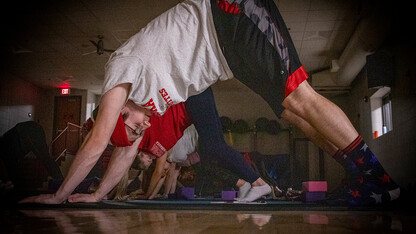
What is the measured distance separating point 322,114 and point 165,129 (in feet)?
3.45

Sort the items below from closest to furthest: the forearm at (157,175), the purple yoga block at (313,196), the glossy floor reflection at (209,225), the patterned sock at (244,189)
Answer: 1. the glossy floor reflection at (209,225)
2. the purple yoga block at (313,196)
3. the patterned sock at (244,189)
4. the forearm at (157,175)

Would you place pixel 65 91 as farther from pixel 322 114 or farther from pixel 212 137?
pixel 322 114

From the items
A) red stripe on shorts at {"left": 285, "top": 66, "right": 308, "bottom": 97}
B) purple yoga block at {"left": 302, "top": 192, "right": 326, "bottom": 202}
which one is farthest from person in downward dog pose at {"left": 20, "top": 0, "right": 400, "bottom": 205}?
purple yoga block at {"left": 302, "top": 192, "right": 326, "bottom": 202}

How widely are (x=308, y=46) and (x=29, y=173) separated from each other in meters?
2.22

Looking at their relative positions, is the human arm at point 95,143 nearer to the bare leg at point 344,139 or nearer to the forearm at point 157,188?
the forearm at point 157,188

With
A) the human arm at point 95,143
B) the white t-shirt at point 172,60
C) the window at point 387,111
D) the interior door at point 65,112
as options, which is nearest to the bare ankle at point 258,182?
the white t-shirt at point 172,60

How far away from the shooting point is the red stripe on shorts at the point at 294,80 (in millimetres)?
1941

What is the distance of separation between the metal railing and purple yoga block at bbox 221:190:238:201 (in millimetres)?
1011

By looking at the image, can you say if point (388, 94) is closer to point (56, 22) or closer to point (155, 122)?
point (155, 122)

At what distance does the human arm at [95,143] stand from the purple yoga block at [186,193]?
751 millimetres

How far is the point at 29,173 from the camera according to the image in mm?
2572

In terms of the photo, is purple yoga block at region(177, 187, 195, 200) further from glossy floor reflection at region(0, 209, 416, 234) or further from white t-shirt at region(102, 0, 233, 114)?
glossy floor reflection at region(0, 209, 416, 234)

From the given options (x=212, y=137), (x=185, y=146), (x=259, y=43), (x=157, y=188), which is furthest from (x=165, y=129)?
(x=259, y=43)

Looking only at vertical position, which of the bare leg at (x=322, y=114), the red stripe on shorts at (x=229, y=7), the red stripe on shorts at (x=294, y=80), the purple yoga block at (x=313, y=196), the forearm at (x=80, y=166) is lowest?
the purple yoga block at (x=313, y=196)
